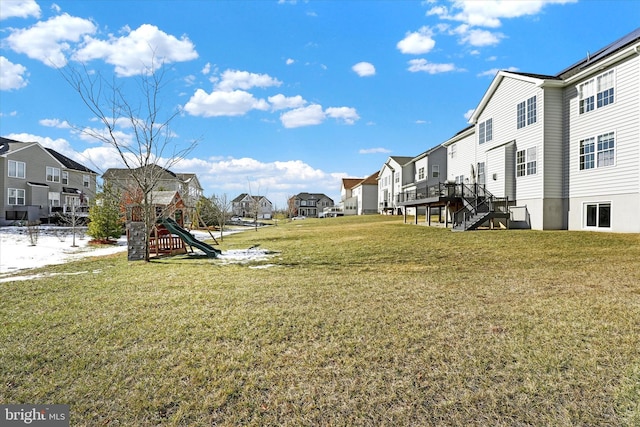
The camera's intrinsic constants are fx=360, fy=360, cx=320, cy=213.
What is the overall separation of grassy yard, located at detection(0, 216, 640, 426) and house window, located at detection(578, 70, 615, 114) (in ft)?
35.0

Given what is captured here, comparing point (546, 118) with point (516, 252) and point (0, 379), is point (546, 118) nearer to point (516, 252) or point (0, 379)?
point (516, 252)

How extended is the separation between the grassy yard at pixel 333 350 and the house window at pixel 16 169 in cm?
3709

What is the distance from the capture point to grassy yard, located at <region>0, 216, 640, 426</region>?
3.44 m

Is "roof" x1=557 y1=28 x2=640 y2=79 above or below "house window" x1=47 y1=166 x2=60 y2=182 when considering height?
above

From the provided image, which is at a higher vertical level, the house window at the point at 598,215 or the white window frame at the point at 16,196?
the white window frame at the point at 16,196

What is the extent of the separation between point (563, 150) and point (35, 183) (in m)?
48.2

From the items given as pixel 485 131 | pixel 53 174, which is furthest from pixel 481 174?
pixel 53 174

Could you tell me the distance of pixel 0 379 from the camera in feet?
13.4

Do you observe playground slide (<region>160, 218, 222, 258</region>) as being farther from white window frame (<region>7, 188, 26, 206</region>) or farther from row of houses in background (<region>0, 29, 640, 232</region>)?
white window frame (<region>7, 188, 26, 206</region>)

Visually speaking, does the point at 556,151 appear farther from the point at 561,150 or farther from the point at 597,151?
the point at 597,151

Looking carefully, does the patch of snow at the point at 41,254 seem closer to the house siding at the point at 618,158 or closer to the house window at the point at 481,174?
the house siding at the point at 618,158

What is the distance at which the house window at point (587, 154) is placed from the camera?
1638 cm

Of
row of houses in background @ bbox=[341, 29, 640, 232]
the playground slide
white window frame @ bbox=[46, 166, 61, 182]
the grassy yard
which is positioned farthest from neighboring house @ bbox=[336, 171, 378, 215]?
the grassy yard

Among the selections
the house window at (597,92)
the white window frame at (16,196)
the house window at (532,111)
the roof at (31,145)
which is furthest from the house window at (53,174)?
the house window at (597,92)
